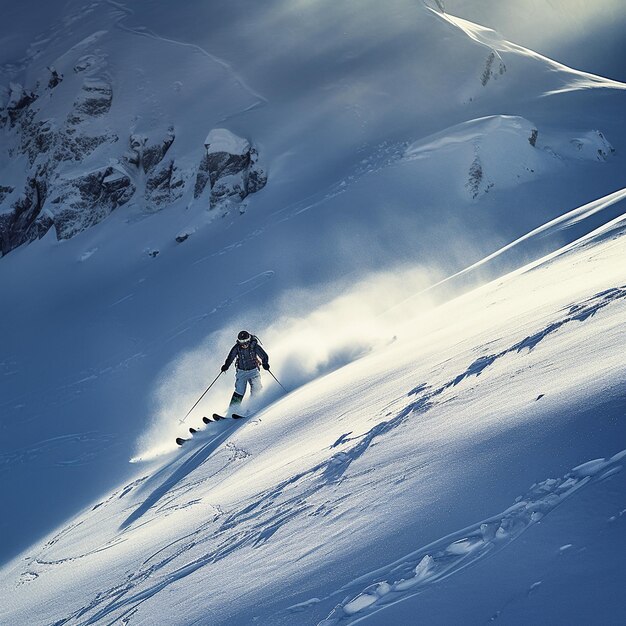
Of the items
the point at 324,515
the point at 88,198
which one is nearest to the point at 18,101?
the point at 88,198

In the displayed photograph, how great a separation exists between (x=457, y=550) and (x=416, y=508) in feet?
1.91

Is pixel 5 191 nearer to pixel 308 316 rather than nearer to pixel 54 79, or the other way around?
pixel 54 79

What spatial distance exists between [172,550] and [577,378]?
3586 mm

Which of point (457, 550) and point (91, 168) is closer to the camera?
point (457, 550)

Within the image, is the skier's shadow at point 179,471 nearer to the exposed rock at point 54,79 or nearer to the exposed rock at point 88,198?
the exposed rock at point 88,198

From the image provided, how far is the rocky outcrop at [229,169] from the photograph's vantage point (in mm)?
26547

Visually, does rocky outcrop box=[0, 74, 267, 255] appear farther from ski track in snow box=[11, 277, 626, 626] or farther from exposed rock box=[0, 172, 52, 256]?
ski track in snow box=[11, 277, 626, 626]

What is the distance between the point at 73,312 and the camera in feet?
81.1

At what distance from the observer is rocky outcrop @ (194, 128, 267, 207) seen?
87.1 feet

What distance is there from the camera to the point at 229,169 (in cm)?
2717

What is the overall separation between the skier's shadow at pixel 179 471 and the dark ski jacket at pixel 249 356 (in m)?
1.40

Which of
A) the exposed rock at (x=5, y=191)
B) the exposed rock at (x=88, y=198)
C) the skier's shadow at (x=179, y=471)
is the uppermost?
the exposed rock at (x=5, y=191)

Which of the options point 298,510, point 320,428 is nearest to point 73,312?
point 320,428

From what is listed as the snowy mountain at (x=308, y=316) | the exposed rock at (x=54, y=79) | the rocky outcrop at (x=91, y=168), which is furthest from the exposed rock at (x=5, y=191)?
the exposed rock at (x=54, y=79)
